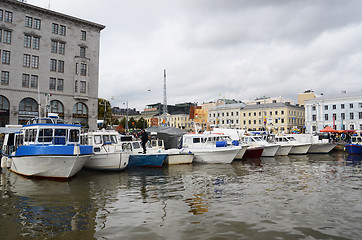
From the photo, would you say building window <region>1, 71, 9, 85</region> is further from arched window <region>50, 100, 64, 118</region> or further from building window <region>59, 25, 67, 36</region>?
building window <region>59, 25, 67, 36</region>

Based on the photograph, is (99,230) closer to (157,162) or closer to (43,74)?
(157,162)

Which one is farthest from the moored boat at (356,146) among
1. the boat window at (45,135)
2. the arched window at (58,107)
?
the arched window at (58,107)

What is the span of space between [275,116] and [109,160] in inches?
3376


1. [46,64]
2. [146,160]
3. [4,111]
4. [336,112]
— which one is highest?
[46,64]

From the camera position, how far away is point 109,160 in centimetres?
1927

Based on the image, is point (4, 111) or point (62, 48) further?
point (62, 48)

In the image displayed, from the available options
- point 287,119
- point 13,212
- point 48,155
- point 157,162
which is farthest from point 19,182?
point 287,119

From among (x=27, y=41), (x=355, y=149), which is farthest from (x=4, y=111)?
(x=355, y=149)

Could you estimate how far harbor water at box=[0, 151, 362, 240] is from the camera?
25.9ft

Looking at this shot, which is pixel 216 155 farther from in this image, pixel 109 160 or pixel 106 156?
pixel 106 156

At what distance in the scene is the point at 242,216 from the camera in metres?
9.29

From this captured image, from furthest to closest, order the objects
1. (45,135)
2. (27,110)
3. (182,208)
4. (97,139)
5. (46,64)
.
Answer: (46,64) < (27,110) < (97,139) < (45,135) < (182,208)

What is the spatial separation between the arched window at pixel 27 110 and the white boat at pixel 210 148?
2732cm

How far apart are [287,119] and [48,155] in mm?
89761
